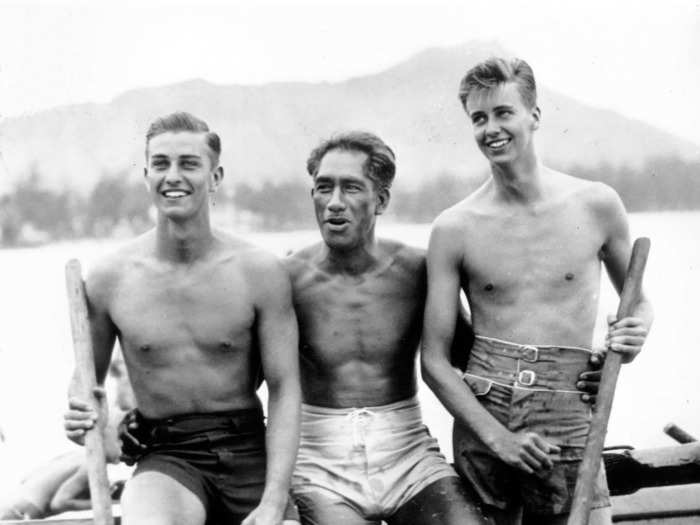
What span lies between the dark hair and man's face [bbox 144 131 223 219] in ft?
1.37

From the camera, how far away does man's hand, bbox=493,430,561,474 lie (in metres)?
3.36

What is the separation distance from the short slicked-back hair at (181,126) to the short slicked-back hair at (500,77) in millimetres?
895

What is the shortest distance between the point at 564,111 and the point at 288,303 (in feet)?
24.0

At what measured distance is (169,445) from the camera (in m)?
3.47

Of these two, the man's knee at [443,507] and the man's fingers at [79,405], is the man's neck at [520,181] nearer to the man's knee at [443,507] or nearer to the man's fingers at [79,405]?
the man's knee at [443,507]

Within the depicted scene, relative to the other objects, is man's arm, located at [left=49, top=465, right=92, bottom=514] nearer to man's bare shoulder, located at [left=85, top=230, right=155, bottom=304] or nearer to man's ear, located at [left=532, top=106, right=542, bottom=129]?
man's bare shoulder, located at [left=85, top=230, right=155, bottom=304]

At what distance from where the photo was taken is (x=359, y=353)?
3.73 m

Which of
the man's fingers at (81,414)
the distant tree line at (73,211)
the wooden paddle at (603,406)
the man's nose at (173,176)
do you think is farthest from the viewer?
the distant tree line at (73,211)

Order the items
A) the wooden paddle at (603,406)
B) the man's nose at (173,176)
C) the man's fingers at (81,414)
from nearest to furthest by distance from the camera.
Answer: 1. the wooden paddle at (603,406)
2. the man's fingers at (81,414)
3. the man's nose at (173,176)

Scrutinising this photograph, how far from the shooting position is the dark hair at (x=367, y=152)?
3.82 meters

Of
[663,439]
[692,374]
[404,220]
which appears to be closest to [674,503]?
[404,220]

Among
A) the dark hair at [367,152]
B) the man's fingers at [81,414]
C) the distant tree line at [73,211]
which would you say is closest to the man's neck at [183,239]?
the dark hair at [367,152]

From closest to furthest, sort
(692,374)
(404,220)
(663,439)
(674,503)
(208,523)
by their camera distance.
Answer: (208,523) → (674,503) → (404,220) → (692,374) → (663,439)

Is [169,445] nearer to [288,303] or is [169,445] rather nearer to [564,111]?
[288,303]
